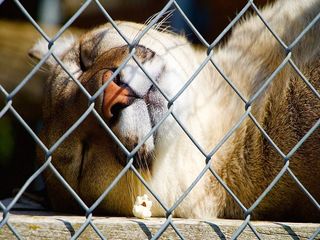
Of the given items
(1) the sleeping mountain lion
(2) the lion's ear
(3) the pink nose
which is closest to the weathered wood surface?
(1) the sleeping mountain lion

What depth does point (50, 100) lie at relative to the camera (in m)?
3.68

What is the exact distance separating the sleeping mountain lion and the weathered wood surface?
12.3 inches

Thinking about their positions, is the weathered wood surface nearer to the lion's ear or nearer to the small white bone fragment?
the small white bone fragment

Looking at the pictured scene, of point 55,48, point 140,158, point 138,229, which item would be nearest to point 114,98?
point 140,158

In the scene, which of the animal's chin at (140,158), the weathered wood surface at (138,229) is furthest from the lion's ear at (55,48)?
the weathered wood surface at (138,229)

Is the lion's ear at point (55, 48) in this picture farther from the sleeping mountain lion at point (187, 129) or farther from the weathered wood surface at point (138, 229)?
the weathered wood surface at point (138, 229)

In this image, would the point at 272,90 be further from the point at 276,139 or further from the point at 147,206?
the point at 147,206

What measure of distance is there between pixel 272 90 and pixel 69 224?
130cm

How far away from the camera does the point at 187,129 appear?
3.43 metres

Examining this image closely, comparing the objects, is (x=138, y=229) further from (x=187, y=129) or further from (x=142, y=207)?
(x=187, y=129)

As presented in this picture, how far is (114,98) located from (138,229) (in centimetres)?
60

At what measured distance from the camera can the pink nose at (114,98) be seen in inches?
118

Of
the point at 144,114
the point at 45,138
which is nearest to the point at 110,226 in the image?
the point at 144,114

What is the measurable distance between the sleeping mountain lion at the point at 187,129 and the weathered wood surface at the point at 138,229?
12.3 inches
